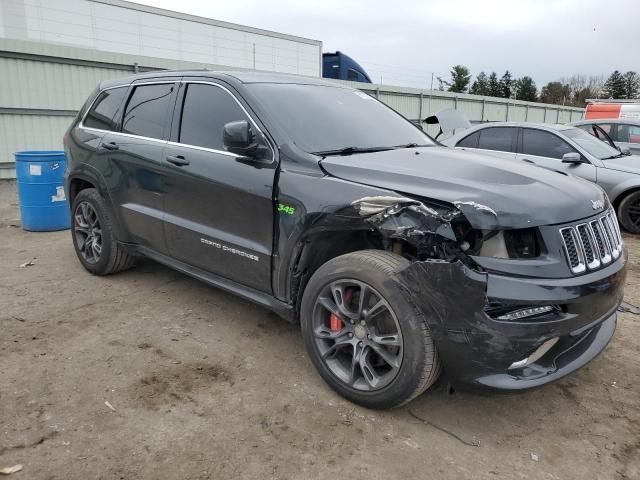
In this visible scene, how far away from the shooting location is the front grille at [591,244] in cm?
245

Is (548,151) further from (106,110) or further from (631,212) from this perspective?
(106,110)

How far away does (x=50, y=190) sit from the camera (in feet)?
21.0

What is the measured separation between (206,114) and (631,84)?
71.4m

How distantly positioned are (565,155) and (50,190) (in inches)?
267

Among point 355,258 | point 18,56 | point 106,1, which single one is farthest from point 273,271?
point 106,1

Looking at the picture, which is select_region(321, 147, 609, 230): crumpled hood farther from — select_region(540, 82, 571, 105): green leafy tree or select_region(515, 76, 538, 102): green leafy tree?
select_region(540, 82, 571, 105): green leafy tree

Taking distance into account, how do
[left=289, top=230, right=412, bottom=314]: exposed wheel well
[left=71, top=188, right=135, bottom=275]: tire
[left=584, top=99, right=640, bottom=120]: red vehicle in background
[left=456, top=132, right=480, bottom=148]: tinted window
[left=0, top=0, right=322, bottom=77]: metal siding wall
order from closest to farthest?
1. [left=289, top=230, right=412, bottom=314]: exposed wheel well
2. [left=71, top=188, right=135, bottom=275]: tire
3. [left=456, top=132, right=480, bottom=148]: tinted window
4. [left=584, top=99, right=640, bottom=120]: red vehicle in background
5. [left=0, top=0, right=322, bottom=77]: metal siding wall

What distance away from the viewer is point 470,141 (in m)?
7.96

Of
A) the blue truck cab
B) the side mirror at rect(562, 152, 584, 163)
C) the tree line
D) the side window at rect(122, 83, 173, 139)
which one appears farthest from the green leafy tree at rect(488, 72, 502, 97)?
the side window at rect(122, 83, 173, 139)

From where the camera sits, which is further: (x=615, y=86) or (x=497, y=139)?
(x=615, y=86)

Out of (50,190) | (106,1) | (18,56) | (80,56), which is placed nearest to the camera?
(50,190)

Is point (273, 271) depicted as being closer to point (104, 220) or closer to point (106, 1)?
point (104, 220)

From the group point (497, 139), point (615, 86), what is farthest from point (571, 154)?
point (615, 86)

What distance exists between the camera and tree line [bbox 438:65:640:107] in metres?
53.8
